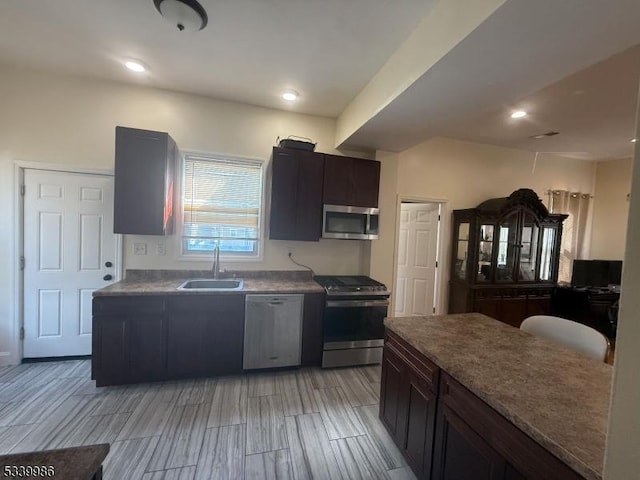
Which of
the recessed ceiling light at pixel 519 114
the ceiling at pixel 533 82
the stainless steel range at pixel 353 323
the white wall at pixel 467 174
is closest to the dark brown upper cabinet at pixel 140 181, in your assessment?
the stainless steel range at pixel 353 323

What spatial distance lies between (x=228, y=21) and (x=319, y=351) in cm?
297

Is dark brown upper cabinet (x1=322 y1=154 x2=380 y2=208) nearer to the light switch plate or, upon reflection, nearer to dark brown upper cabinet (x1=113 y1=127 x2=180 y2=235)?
dark brown upper cabinet (x1=113 y1=127 x2=180 y2=235)

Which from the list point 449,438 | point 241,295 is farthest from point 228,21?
point 449,438

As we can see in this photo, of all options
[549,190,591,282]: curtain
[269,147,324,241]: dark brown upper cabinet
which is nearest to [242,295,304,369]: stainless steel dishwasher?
[269,147,324,241]: dark brown upper cabinet

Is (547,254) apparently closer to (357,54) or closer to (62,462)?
(357,54)

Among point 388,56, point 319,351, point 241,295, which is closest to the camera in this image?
point 388,56

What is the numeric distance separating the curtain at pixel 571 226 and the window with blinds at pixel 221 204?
15.9 feet

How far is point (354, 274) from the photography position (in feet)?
A: 11.9

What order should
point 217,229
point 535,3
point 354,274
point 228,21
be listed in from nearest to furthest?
point 535,3
point 228,21
point 217,229
point 354,274

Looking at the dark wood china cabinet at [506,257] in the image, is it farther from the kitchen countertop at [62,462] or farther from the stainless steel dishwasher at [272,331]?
the kitchen countertop at [62,462]

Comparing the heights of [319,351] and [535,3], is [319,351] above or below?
below

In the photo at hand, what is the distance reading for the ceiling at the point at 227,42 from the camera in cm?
180

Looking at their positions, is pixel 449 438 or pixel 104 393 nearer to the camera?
pixel 449 438

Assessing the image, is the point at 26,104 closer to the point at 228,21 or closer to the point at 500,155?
the point at 228,21
